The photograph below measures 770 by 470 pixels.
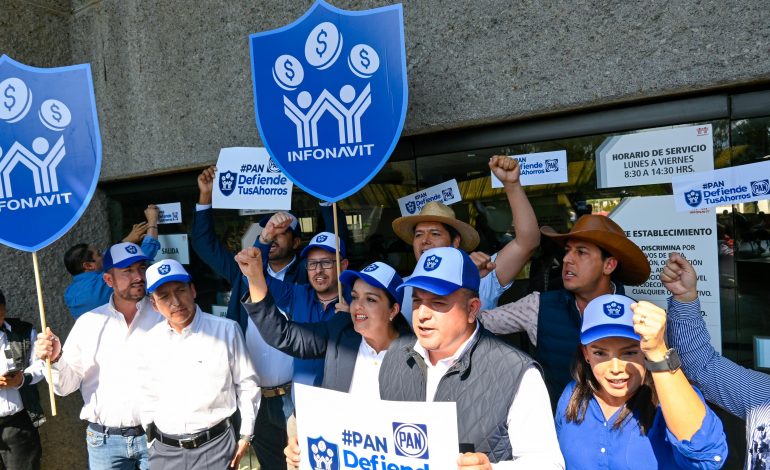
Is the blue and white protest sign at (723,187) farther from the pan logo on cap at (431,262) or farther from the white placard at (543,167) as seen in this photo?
the pan logo on cap at (431,262)

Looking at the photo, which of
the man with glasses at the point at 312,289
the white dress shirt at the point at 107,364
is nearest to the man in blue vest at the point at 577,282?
the man with glasses at the point at 312,289

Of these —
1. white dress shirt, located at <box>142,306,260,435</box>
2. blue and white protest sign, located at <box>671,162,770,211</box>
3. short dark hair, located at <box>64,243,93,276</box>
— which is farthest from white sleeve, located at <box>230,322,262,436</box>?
blue and white protest sign, located at <box>671,162,770,211</box>

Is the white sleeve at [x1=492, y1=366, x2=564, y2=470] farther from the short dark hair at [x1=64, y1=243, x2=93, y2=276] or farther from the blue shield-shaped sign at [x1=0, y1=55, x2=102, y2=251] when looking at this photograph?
the short dark hair at [x1=64, y1=243, x2=93, y2=276]

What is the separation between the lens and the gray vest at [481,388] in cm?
172

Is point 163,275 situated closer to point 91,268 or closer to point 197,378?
point 197,378

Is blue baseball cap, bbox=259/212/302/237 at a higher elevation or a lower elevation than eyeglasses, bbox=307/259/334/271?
higher

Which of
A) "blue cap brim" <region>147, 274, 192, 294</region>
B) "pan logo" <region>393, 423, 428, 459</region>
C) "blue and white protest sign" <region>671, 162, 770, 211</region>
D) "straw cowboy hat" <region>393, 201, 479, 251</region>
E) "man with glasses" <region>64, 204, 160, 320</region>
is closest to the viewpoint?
"pan logo" <region>393, 423, 428, 459</region>

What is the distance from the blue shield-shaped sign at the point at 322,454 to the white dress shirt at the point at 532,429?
556 millimetres

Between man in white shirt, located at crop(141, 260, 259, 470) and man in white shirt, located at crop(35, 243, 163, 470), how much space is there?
0.41 metres

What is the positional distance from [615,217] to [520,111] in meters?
0.79

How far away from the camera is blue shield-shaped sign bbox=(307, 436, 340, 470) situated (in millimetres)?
1845

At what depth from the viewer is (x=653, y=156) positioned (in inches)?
108

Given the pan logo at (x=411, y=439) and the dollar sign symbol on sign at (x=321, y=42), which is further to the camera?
the dollar sign symbol on sign at (x=321, y=42)

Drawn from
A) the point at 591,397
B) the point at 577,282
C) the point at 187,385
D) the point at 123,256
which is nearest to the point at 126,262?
the point at 123,256
